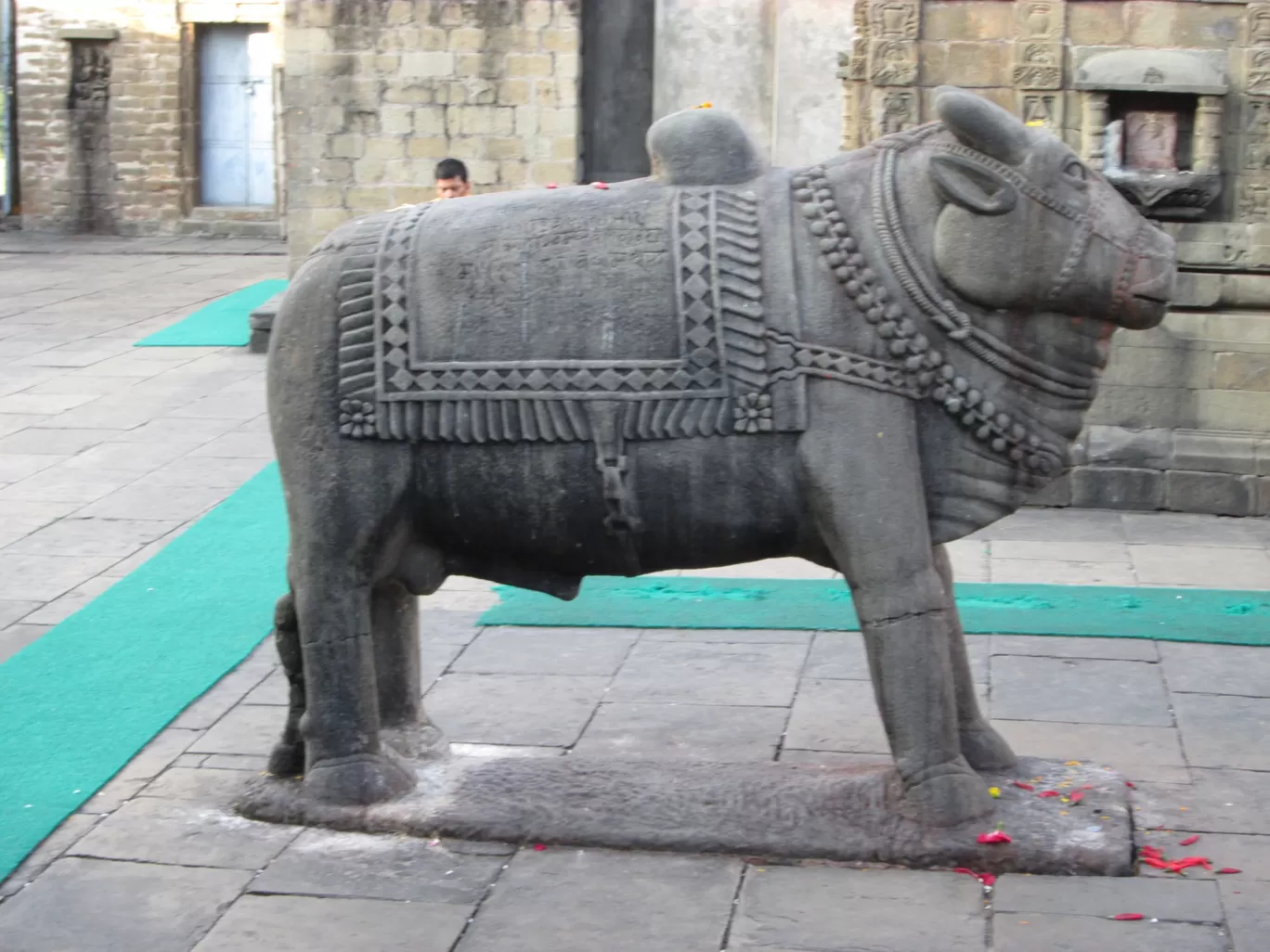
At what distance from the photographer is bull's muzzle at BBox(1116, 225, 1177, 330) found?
13.9 ft

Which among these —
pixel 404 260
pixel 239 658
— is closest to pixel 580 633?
pixel 239 658

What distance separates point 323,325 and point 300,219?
9747 millimetres

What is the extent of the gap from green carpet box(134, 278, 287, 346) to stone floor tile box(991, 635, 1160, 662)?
8670 millimetres

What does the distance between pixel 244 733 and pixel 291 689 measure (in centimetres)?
71

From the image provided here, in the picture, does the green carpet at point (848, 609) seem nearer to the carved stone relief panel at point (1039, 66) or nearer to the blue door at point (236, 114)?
the carved stone relief panel at point (1039, 66)

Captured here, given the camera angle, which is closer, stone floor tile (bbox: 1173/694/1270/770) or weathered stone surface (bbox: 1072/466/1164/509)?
stone floor tile (bbox: 1173/694/1270/770)

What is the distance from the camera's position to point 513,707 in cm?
571

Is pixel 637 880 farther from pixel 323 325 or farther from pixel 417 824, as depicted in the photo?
pixel 323 325

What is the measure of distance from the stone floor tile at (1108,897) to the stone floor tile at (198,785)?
7.11 feet

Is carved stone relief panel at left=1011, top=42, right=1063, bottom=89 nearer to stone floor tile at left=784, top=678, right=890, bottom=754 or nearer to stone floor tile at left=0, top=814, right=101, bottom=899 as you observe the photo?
stone floor tile at left=784, top=678, right=890, bottom=754

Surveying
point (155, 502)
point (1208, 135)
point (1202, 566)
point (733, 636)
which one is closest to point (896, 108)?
point (1208, 135)

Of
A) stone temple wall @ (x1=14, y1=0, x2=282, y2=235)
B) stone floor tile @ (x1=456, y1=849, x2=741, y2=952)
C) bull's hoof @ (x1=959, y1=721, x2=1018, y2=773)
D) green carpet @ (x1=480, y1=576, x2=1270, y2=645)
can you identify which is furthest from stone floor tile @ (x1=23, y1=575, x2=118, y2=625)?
stone temple wall @ (x1=14, y1=0, x2=282, y2=235)

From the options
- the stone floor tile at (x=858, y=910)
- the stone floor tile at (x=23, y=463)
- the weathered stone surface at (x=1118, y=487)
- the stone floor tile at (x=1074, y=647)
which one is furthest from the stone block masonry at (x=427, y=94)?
the stone floor tile at (x=858, y=910)

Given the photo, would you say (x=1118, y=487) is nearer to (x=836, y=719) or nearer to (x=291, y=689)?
(x=836, y=719)
